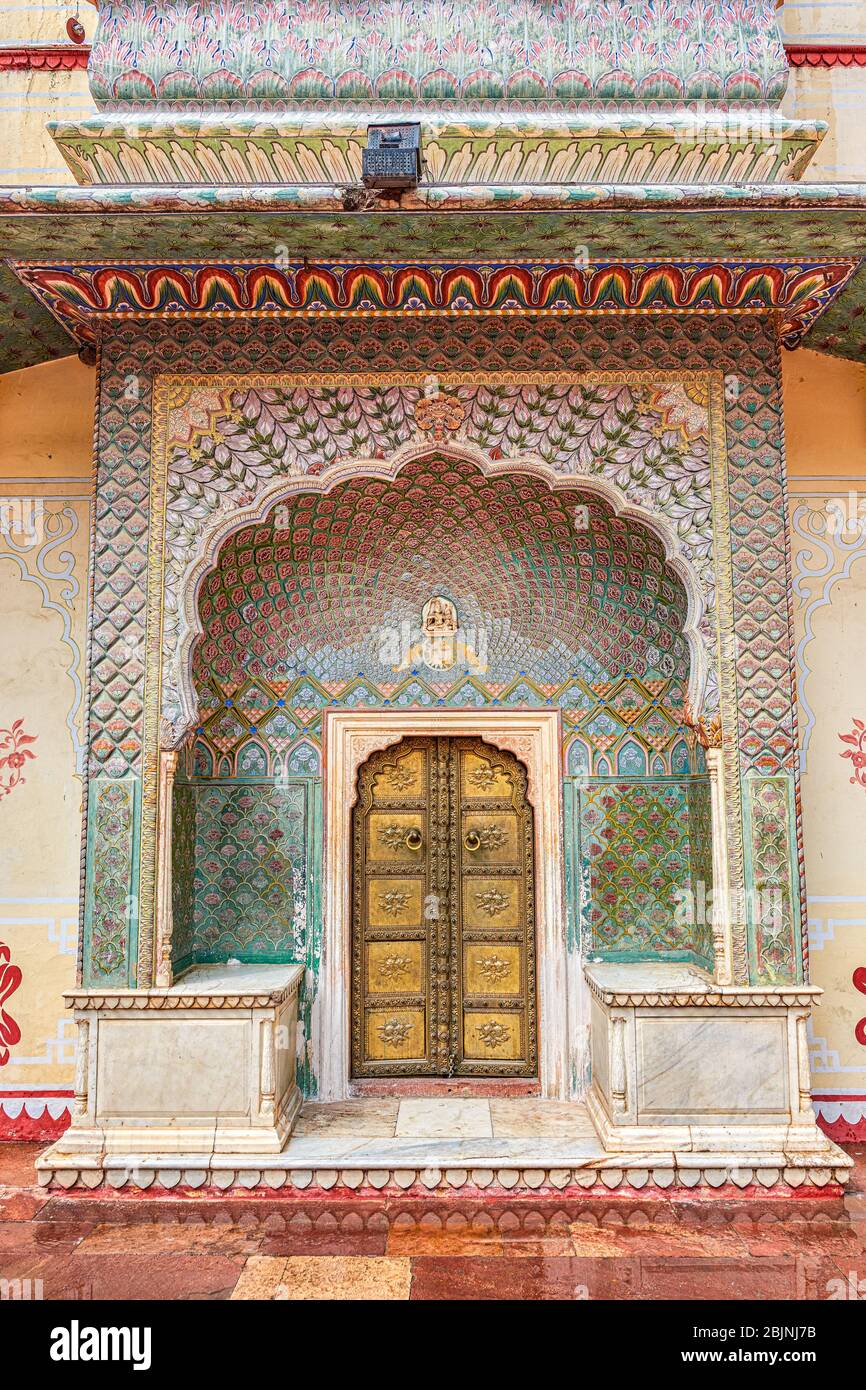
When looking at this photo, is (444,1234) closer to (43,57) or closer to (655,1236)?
(655,1236)

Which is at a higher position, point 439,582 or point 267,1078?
point 439,582

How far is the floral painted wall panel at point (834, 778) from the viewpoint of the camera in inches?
194

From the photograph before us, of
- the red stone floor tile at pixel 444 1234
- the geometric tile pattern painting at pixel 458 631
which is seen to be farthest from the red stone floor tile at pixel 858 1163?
the geometric tile pattern painting at pixel 458 631

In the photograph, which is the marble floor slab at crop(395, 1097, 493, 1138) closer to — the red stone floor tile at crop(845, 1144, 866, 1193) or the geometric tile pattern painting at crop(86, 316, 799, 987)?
the red stone floor tile at crop(845, 1144, 866, 1193)

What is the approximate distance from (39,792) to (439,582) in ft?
7.70

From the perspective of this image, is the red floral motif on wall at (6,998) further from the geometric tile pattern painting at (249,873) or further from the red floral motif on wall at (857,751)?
the red floral motif on wall at (857,751)

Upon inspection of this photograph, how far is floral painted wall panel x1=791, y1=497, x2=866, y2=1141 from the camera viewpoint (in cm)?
492

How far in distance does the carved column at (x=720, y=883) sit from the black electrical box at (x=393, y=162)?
2681mm

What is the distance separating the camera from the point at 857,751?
5.06m

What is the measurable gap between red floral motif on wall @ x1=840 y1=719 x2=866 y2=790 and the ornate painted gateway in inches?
33.4

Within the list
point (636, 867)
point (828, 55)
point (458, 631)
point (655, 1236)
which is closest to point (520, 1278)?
point (655, 1236)

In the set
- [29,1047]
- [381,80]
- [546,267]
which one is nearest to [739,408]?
[546,267]

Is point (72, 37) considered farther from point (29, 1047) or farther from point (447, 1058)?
point (447, 1058)

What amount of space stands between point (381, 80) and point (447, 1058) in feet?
15.5
